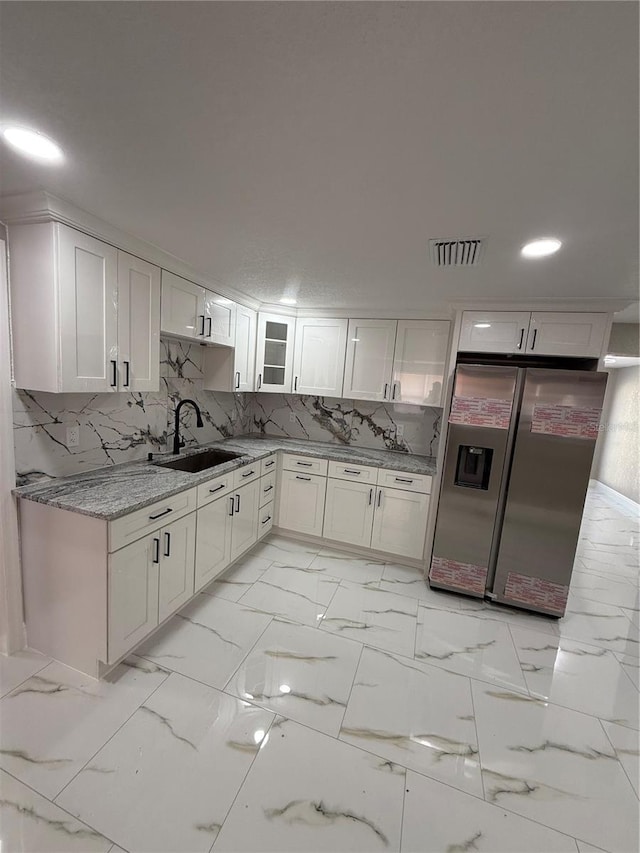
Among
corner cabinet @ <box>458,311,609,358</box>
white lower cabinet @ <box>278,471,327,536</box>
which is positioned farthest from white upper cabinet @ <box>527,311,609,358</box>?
white lower cabinet @ <box>278,471,327,536</box>

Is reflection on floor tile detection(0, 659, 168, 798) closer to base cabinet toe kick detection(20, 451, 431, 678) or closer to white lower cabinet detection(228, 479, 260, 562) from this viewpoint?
base cabinet toe kick detection(20, 451, 431, 678)

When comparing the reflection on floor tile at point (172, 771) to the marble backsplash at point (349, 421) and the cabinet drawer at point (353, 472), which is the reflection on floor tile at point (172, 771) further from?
the marble backsplash at point (349, 421)

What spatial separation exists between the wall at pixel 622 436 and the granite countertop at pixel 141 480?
4.35 m

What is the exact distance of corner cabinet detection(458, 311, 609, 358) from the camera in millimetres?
2432

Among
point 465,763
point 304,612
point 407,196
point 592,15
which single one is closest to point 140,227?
point 407,196

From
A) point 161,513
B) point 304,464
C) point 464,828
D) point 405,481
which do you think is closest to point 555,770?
point 464,828

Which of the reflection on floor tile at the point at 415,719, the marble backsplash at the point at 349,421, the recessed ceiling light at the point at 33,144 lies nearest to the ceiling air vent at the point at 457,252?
the recessed ceiling light at the point at 33,144

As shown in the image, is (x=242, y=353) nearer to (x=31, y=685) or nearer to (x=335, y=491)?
(x=335, y=491)

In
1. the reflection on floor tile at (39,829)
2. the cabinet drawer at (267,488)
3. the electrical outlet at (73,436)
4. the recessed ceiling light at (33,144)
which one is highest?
the recessed ceiling light at (33,144)

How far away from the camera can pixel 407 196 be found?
1.31 meters

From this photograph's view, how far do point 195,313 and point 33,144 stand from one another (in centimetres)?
138

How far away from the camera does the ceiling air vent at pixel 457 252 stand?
167cm

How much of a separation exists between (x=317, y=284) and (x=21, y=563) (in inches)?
97.1

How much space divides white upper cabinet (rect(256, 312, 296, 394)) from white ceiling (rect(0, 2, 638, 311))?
168 cm
